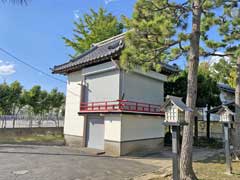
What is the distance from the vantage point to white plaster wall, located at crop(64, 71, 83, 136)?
1332 cm

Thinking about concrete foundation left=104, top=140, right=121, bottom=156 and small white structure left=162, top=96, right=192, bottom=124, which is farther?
concrete foundation left=104, top=140, right=121, bottom=156

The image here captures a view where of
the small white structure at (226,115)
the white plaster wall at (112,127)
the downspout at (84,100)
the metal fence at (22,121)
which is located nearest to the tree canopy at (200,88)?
the white plaster wall at (112,127)

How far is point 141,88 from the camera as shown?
492 inches

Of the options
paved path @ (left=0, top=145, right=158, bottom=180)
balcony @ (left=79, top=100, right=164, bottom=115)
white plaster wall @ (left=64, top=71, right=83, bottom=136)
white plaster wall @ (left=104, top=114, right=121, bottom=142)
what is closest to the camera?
paved path @ (left=0, top=145, right=158, bottom=180)

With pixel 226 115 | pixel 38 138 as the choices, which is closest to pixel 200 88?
pixel 226 115

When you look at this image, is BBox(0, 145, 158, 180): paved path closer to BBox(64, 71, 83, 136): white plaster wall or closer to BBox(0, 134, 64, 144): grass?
BBox(64, 71, 83, 136): white plaster wall

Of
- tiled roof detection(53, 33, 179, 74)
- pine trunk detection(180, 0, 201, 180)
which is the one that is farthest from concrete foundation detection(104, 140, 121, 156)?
pine trunk detection(180, 0, 201, 180)

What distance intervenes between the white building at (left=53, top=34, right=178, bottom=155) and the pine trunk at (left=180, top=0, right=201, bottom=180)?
4810 millimetres

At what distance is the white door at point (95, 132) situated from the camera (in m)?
11.8

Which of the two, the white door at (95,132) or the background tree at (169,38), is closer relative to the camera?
the background tree at (169,38)

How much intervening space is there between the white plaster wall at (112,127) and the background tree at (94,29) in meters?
12.7

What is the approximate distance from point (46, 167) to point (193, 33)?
21.6ft

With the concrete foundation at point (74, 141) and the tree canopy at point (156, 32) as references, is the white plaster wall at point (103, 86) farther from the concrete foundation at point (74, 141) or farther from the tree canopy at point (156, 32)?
the tree canopy at point (156, 32)

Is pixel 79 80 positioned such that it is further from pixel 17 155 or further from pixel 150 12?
pixel 150 12
